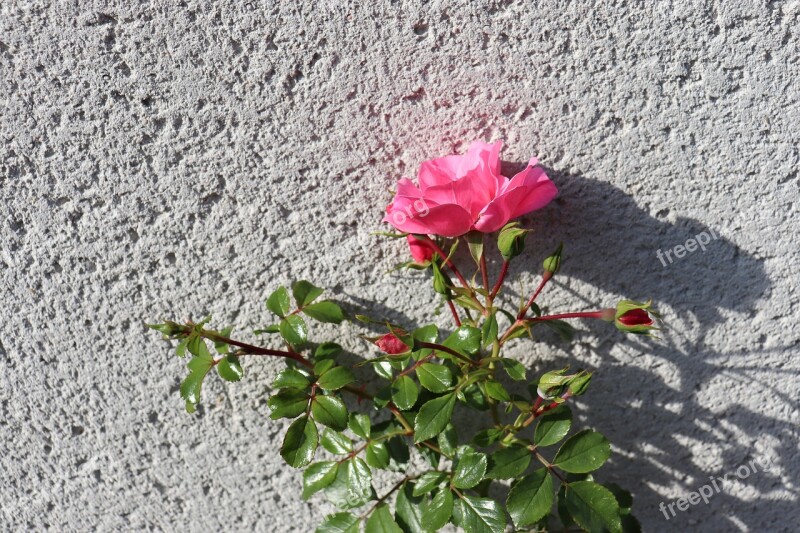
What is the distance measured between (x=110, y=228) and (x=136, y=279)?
9 cm

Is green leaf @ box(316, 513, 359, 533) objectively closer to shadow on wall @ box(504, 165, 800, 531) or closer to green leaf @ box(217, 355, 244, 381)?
green leaf @ box(217, 355, 244, 381)

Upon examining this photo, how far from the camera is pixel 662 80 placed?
0.87m

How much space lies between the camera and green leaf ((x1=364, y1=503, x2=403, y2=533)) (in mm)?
954

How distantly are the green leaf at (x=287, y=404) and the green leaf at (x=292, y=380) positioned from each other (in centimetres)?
2

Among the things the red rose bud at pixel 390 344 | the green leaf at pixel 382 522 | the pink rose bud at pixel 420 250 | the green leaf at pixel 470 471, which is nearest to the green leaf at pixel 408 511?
the green leaf at pixel 382 522

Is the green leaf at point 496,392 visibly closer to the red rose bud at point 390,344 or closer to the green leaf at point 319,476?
the red rose bud at point 390,344

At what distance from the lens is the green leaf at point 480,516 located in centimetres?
87

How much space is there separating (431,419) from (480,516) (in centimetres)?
15

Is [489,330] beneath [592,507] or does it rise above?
above

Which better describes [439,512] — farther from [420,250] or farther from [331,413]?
[420,250]

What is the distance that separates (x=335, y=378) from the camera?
0.90 m

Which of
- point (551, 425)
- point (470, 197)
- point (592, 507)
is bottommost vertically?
point (592, 507)

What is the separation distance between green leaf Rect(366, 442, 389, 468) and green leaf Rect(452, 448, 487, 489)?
4.5 inches

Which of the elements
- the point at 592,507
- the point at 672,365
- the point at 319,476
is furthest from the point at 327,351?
the point at 672,365
